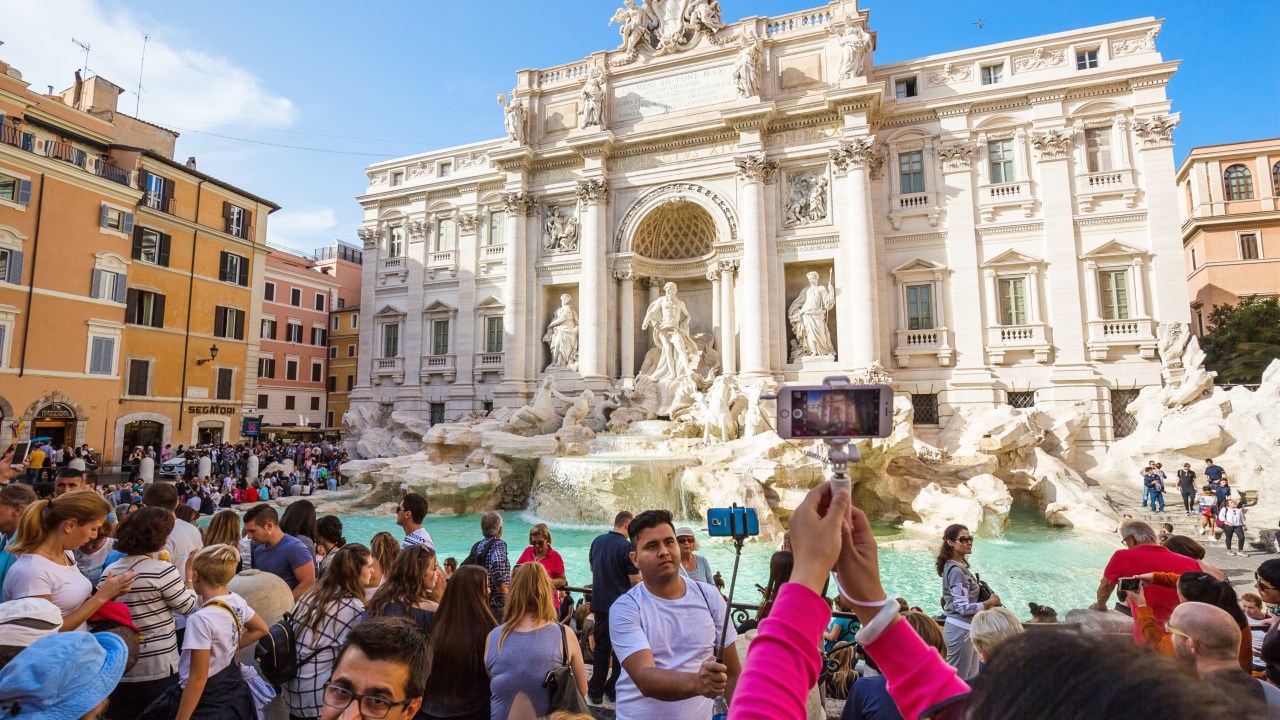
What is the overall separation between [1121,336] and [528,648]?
1944 cm

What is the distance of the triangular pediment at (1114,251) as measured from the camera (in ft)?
55.0

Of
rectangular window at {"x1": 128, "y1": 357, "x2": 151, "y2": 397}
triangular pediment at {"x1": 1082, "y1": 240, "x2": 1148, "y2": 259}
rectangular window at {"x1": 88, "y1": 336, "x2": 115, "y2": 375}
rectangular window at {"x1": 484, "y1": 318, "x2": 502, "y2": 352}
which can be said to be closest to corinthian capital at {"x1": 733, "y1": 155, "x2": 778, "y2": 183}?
triangular pediment at {"x1": 1082, "y1": 240, "x2": 1148, "y2": 259}

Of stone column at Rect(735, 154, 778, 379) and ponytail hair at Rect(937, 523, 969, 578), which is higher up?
stone column at Rect(735, 154, 778, 379)

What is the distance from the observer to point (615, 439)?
15258 mm

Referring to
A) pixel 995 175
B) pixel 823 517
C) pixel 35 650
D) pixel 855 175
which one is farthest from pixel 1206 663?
pixel 995 175

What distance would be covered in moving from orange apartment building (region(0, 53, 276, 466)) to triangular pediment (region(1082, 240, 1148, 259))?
28427 mm

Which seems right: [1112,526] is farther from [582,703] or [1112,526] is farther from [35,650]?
[35,650]

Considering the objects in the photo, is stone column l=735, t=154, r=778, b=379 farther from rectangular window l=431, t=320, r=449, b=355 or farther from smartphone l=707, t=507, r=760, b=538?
smartphone l=707, t=507, r=760, b=538

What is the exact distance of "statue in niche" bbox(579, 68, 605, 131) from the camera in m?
21.0

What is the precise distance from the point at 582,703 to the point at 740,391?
13.2m

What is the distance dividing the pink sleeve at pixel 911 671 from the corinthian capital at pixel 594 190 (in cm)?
2048

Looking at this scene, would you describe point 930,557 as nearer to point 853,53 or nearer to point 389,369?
point 853,53

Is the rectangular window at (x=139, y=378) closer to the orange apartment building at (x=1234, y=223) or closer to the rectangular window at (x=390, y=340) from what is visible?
the rectangular window at (x=390, y=340)

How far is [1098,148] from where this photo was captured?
1752 cm
